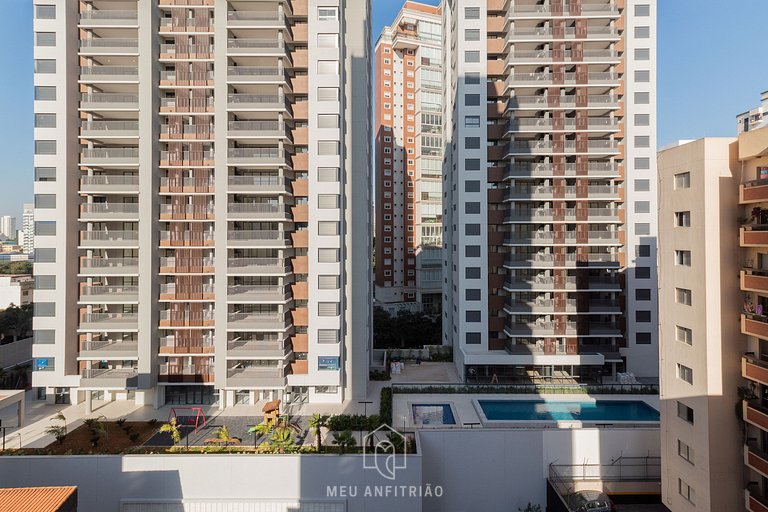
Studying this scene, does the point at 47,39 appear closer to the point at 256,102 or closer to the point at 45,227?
the point at 45,227

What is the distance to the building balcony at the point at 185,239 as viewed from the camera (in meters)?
27.6

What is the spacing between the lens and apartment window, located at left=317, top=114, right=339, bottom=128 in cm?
2716

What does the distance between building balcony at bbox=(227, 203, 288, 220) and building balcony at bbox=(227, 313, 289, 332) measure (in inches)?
259

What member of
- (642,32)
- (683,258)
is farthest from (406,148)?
(683,258)

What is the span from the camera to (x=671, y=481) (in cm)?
1742

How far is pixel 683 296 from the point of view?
16562 mm

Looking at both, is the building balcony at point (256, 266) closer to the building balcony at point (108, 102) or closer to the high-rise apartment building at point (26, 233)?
the building balcony at point (108, 102)

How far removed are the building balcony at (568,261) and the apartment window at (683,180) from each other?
14926 millimetres

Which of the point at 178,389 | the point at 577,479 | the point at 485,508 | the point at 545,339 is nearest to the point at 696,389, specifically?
the point at 577,479

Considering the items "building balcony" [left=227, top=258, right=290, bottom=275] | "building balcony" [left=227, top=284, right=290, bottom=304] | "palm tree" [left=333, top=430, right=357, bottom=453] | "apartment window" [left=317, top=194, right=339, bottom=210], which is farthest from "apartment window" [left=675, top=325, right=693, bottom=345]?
"building balcony" [left=227, top=258, right=290, bottom=275]

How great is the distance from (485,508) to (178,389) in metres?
21.3

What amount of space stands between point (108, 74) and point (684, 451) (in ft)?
127

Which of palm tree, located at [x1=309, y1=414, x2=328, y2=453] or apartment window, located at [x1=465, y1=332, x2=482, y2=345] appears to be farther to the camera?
apartment window, located at [x1=465, y1=332, x2=482, y2=345]

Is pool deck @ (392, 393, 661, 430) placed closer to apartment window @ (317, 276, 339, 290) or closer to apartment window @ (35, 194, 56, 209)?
apartment window @ (317, 276, 339, 290)
